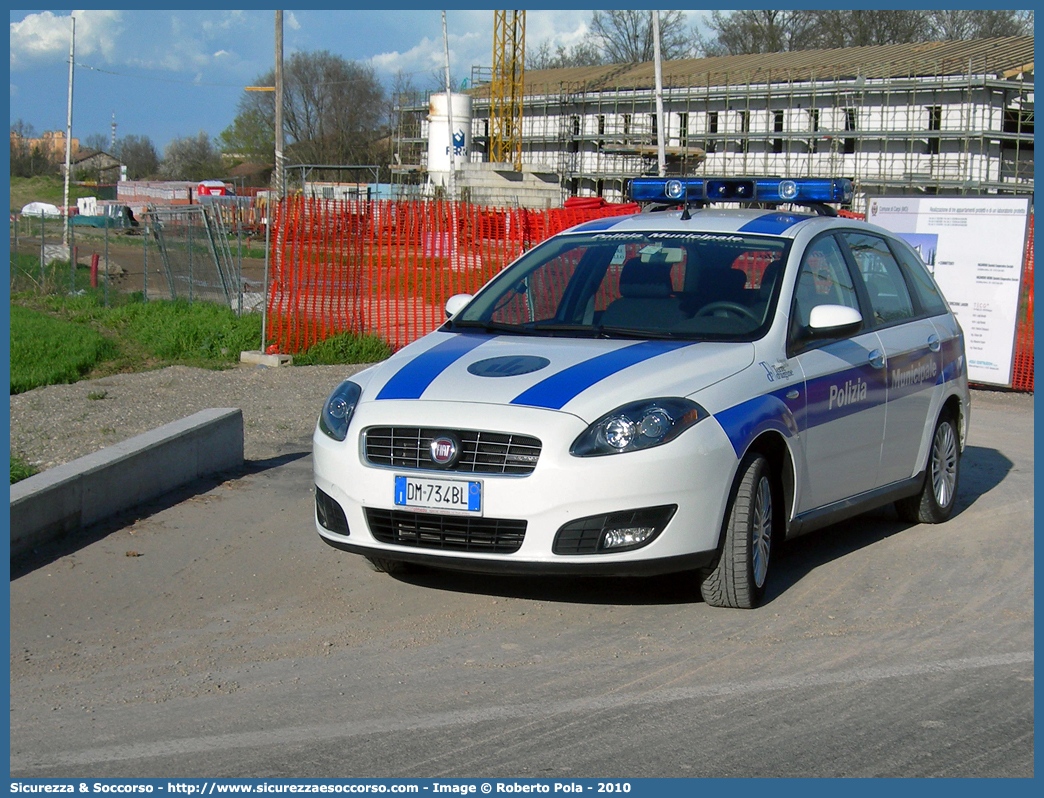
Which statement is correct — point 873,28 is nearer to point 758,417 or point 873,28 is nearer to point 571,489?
point 758,417

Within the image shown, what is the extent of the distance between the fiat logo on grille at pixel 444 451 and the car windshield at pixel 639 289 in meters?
1.23

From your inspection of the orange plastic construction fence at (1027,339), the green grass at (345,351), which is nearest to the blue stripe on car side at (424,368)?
the green grass at (345,351)

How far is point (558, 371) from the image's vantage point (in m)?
5.19

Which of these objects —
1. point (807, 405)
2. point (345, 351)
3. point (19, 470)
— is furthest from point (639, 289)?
point (345, 351)

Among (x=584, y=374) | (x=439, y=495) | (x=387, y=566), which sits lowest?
(x=387, y=566)

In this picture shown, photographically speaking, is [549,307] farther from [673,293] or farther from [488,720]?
[488,720]

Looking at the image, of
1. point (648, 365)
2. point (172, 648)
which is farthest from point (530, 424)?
point (172, 648)

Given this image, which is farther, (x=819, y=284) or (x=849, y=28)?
(x=849, y=28)

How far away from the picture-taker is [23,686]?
4410 millimetres

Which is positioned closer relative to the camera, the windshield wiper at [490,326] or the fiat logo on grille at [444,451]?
the fiat logo on grille at [444,451]

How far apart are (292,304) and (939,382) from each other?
918cm

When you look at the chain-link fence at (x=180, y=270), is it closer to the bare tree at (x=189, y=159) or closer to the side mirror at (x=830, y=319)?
the side mirror at (x=830, y=319)

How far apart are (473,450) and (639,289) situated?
1.67 meters

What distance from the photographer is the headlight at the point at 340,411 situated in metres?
5.31
